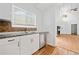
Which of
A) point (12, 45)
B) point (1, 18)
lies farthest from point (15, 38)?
point (1, 18)

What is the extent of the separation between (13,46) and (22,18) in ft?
5.87

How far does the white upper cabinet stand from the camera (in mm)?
3164

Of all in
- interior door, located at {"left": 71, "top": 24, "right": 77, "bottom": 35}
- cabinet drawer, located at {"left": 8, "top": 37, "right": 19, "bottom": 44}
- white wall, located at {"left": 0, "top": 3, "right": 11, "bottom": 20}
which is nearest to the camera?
cabinet drawer, located at {"left": 8, "top": 37, "right": 19, "bottom": 44}

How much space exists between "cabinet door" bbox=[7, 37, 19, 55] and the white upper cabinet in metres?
1.17

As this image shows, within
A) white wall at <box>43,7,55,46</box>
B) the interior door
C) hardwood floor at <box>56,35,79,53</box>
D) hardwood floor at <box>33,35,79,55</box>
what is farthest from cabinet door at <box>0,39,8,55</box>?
the interior door

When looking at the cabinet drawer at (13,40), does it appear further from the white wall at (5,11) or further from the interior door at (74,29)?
the interior door at (74,29)

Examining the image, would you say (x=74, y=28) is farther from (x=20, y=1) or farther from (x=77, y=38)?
(x=20, y=1)

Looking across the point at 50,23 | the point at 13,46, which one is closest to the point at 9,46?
the point at 13,46

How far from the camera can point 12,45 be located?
Answer: 1891 mm

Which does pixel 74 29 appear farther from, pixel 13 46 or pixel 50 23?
pixel 13 46

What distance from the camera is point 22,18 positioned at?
358cm

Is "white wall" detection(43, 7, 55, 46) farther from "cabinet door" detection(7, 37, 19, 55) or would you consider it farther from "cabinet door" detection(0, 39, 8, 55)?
"cabinet door" detection(0, 39, 8, 55)

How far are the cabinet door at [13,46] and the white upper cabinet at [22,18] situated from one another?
1166mm

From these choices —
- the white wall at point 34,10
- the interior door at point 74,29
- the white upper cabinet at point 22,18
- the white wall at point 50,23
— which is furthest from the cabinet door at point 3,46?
the interior door at point 74,29
